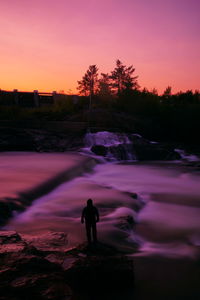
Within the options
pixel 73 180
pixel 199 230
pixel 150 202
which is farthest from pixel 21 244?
pixel 73 180

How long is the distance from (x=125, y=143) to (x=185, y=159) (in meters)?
3.99

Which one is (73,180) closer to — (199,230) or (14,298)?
(199,230)

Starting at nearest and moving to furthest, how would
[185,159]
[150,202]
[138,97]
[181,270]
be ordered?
[181,270], [150,202], [185,159], [138,97]

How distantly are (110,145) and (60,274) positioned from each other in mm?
15413

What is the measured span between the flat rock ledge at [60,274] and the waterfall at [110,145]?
13451 mm

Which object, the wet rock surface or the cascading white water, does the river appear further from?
the cascading white water

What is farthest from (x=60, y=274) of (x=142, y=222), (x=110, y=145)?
(x=110, y=145)

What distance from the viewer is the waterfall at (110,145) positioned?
1831 centimetres

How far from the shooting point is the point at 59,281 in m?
3.84

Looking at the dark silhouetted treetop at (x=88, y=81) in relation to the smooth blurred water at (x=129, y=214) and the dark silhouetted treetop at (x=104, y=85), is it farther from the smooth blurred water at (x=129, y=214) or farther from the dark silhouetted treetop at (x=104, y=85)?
the smooth blurred water at (x=129, y=214)

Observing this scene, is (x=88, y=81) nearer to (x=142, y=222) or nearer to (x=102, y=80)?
(x=102, y=80)

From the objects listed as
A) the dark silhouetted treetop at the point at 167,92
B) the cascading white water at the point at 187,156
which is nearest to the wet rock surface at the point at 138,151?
the cascading white water at the point at 187,156

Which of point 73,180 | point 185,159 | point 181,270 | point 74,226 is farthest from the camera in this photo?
point 185,159

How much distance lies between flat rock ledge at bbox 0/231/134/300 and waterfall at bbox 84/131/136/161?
44.1 feet
